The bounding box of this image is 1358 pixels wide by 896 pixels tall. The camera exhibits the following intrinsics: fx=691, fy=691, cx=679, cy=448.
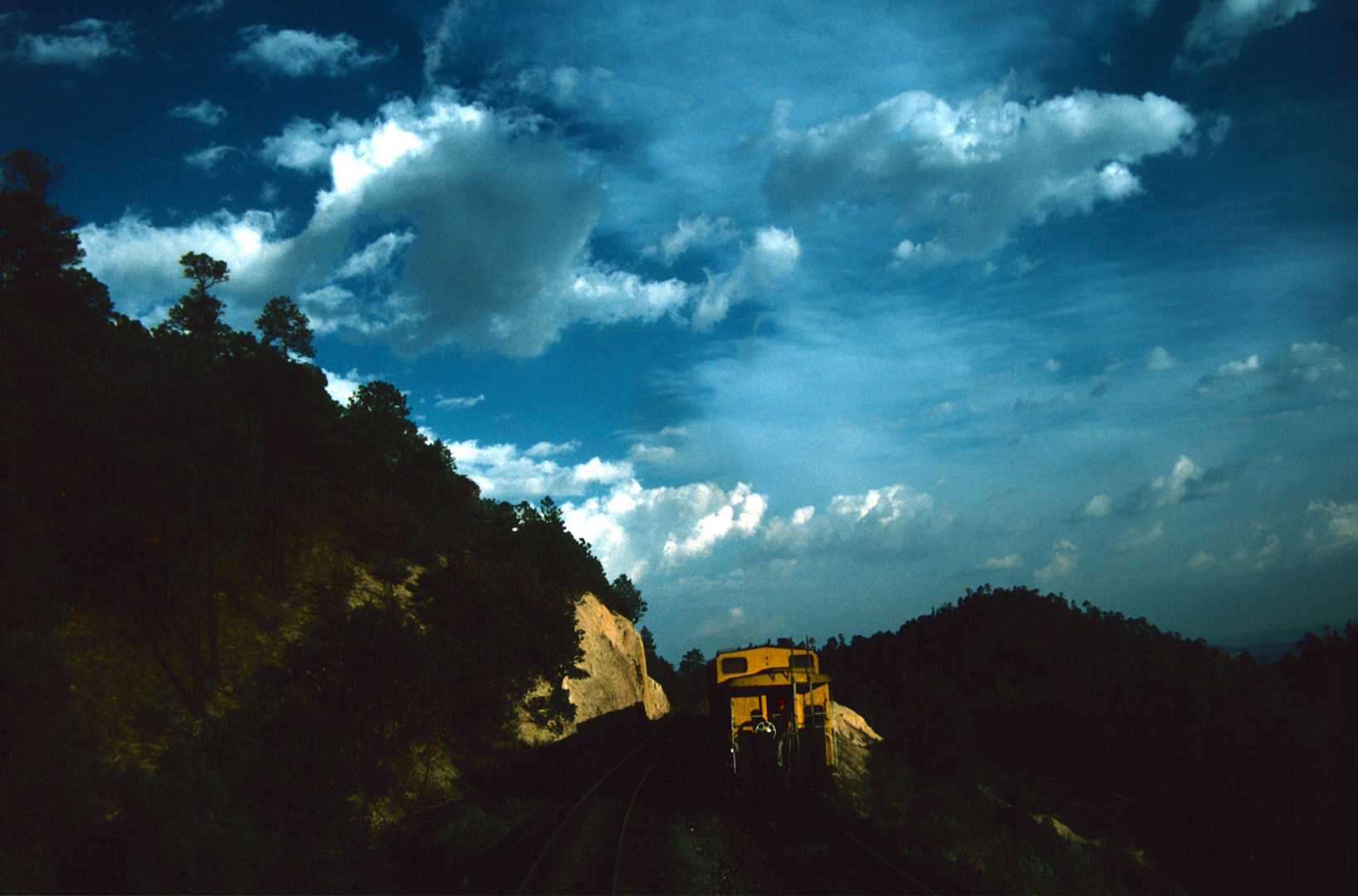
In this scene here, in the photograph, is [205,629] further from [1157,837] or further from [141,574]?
[1157,837]

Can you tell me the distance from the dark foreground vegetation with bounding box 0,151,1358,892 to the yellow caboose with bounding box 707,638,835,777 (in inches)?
87.8

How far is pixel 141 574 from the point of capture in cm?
2436

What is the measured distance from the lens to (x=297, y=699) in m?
20.7

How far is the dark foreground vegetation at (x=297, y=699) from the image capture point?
1431 centimetres

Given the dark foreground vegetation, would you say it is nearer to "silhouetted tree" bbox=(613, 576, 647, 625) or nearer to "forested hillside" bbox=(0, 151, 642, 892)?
"forested hillside" bbox=(0, 151, 642, 892)

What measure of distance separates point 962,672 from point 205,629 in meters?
73.2

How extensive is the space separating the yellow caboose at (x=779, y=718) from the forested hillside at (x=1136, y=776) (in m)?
2.64

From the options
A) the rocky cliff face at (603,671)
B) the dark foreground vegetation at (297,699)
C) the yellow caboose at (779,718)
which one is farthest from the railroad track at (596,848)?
the rocky cliff face at (603,671)

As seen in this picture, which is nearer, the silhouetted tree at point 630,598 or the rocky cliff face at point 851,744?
the rocky cliff face at point 851,744

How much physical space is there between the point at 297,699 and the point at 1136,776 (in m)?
43.6

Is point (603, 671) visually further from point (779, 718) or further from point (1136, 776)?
point (779, 718)

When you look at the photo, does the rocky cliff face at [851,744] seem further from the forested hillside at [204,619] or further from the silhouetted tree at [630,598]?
the silhouetted tree at [630,598]

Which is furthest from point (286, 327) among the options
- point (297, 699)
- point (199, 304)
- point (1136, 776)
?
point (1136, 776)

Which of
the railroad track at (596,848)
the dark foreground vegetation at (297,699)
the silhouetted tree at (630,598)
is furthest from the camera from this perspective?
the silhouetted tree at (630,598)
